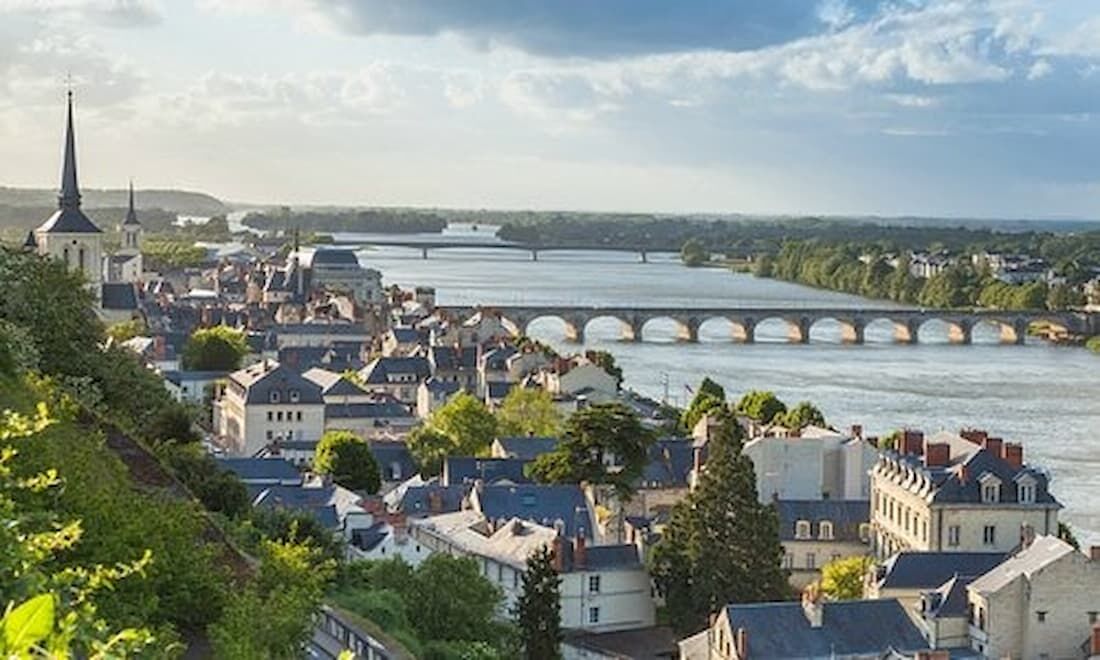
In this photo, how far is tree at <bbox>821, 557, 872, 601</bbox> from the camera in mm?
20109

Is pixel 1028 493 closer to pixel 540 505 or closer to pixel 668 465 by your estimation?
pixel 540 505

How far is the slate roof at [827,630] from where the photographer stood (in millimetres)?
16484

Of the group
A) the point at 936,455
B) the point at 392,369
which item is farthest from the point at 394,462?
the point at 392,369

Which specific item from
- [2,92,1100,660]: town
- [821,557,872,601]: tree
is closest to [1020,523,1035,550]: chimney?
[2,92,1100,660]: town

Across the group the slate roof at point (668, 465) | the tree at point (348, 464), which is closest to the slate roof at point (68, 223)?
the tree at point (348, 464)

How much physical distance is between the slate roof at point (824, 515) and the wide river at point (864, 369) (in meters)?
4.13

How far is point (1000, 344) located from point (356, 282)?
2779cm

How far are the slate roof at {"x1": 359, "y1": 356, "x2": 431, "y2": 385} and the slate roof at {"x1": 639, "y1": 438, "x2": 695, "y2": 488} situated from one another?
14240 mm

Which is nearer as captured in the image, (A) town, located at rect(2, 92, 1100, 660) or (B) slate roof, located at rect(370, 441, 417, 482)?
(A) town, located at rect(2, 92, 1100, 660)

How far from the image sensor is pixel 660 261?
14800 centimetres

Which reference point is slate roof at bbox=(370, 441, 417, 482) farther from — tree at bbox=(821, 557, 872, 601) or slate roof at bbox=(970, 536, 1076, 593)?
slate roof at bbox=(970, 536, 1076, 593)

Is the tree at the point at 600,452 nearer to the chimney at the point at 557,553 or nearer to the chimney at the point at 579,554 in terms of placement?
the chimney at the point at 579,554

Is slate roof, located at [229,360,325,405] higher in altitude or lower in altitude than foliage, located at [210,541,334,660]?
lower

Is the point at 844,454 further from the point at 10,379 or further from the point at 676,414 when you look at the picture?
the point at 10,379
